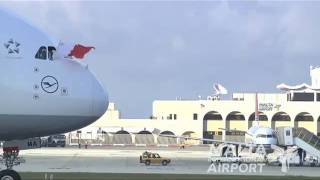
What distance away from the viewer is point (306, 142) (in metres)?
64.5

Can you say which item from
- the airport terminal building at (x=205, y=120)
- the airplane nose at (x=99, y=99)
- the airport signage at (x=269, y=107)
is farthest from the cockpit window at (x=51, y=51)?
the airport signage at (x=269, y=107)

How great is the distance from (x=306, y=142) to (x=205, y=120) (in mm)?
73180

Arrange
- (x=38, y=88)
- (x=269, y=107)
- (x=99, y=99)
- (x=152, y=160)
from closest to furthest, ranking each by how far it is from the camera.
Result: (x=38, y=88) < (x=99, y=99) < (x=152, y=160) < (x=269, y=107)

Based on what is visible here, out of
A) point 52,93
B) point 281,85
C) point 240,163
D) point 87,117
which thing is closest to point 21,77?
point 52,93

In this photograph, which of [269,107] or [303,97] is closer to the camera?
[269,107]

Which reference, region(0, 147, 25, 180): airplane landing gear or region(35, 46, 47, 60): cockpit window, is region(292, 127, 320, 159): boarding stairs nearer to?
region(0, 147, 25, 180): airplane landing gear

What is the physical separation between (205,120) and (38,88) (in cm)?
12385

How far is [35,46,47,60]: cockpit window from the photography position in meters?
14.8

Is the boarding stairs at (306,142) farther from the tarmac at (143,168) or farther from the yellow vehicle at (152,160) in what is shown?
the yellow vehicle at (152,160)

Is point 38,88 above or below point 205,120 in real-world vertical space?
below

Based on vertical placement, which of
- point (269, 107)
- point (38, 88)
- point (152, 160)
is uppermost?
point (269, 107)

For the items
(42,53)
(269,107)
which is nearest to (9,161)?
(42,53)

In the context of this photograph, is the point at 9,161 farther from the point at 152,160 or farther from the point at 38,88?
the point at 152,160

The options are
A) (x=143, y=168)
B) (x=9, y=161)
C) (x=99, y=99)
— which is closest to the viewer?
(x=99, y=99)
